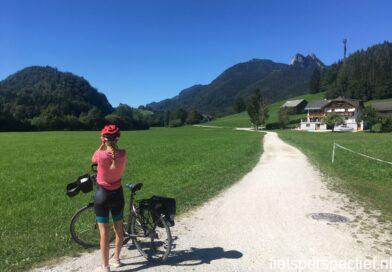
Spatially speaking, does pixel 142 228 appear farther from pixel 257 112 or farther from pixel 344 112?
pixel 257 112

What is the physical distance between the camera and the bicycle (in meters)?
7.20

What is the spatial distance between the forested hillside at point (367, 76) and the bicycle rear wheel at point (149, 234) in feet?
561

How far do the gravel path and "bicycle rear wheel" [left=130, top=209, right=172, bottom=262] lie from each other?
0.19m

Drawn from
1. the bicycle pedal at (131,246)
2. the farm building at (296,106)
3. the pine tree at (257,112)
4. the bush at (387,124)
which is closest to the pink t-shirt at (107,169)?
the bicycle pedal at (131,246)

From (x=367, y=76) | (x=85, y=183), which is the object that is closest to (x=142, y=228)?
(x=85, y=183)

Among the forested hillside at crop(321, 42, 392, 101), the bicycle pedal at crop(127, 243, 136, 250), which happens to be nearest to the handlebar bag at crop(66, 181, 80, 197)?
the bicycle pedal at crop(127, 243, 136, 250)

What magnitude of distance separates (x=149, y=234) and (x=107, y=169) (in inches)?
68.1

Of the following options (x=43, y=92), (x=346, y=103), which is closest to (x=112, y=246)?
(x=346, y=103)

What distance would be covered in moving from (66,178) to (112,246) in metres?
11.7

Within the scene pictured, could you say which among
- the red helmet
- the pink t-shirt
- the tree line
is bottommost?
the pink t-shirt

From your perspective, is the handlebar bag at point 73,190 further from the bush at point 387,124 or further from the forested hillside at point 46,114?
the forested hillside at point 46,114

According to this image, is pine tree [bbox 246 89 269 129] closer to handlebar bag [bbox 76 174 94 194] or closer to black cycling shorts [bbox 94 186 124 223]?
handlebar bag [bbox 76 174 94 194]

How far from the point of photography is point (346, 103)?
119125 millimetres

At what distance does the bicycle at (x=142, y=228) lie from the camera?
720 centimetres
